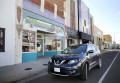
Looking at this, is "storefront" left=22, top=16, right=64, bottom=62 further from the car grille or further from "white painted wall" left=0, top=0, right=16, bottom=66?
the car grille

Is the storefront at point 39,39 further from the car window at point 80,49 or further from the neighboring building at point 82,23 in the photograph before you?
the neighboring building at point 82,23

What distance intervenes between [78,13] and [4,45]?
24092 millimetres

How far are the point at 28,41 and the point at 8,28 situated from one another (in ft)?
10.2

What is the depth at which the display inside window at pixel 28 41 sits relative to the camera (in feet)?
52.2

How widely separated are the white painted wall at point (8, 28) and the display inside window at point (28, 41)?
6.16 ft

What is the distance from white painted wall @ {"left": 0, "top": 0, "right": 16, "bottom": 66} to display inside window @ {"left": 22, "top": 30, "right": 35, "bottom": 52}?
1.88m

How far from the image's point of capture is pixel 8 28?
44.9 feet

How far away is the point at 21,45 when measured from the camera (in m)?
15.1

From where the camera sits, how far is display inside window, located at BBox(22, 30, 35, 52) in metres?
15.9

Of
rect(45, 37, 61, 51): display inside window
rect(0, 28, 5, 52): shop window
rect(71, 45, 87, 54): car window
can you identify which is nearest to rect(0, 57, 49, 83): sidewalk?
rect(0, 28, 5, 52): shop window

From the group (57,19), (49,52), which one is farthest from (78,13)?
(49,52)

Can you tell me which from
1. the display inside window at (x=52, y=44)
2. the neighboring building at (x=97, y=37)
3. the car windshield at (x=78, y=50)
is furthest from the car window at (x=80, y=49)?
the neighboring building at (x=97, y=37)

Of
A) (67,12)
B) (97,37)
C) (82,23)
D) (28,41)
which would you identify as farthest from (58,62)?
(97,37)

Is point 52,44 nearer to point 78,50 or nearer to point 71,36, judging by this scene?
point 71,36
